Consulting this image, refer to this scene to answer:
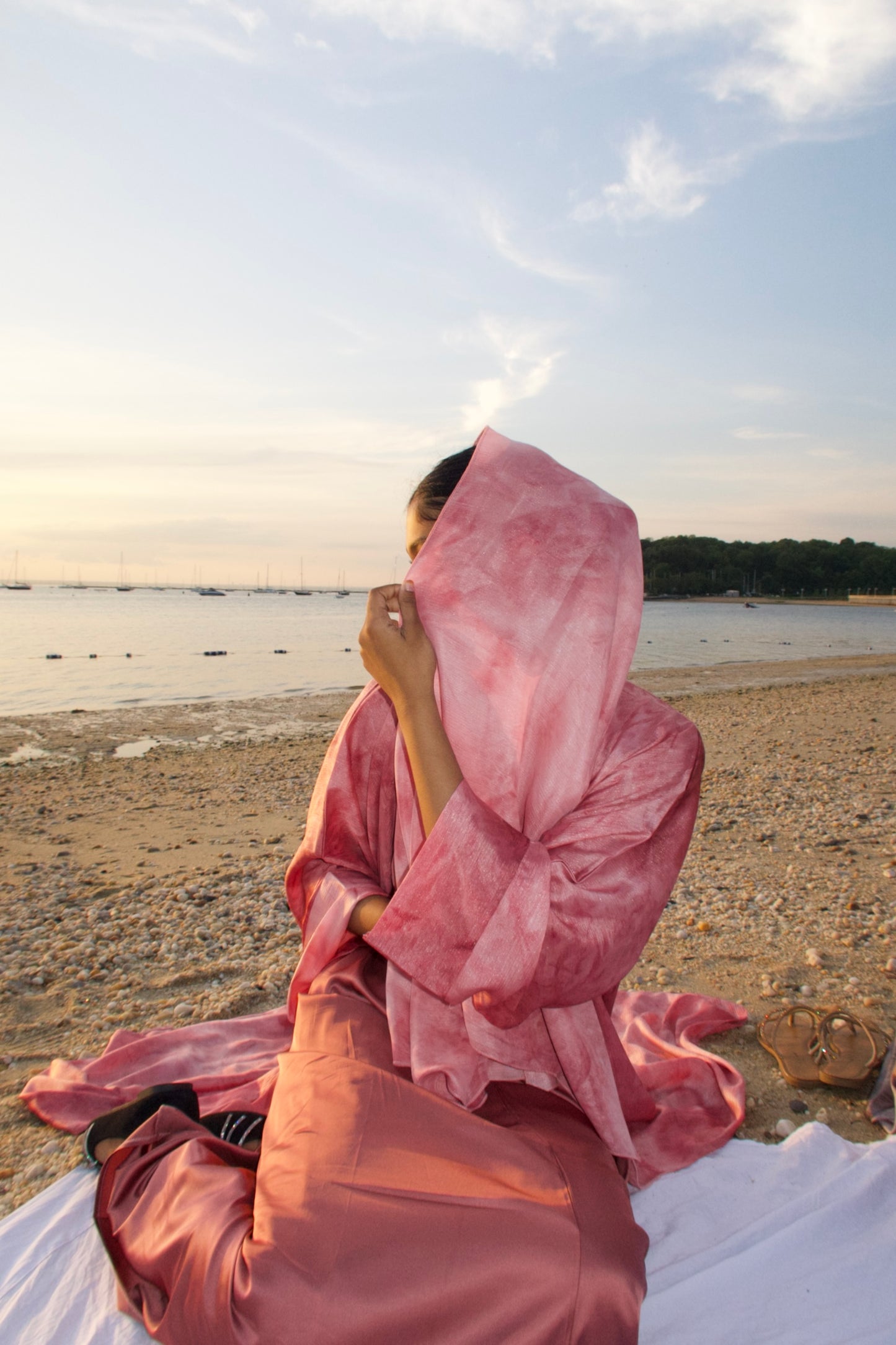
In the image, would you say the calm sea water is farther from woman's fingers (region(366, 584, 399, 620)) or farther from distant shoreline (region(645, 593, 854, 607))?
distant shoreline (region(645, 593, 854, 607))

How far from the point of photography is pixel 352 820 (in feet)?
7.77

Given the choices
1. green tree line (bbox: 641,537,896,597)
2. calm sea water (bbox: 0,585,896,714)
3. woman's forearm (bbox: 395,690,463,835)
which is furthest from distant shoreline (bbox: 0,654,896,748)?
green tree line (bbox: 641,537,896,597)

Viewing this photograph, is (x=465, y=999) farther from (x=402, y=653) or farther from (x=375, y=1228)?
(x=402, y=653)

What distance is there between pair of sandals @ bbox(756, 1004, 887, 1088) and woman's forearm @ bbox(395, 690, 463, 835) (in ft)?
6.41

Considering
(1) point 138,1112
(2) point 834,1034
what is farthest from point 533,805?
(2) point 834,1034

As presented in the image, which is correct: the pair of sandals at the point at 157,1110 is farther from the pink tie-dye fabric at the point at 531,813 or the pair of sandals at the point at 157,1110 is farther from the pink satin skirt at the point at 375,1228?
the pink tie-dye fabric at the point at 531,813

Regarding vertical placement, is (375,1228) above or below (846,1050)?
above

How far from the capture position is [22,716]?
14289 mm

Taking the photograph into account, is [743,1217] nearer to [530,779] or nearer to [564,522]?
[530,779]

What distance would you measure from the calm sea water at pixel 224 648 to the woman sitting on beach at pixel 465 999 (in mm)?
14640

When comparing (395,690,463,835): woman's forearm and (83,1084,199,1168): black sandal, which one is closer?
(395,690,463,835): woman's forearm

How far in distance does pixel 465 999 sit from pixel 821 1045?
6.18ft

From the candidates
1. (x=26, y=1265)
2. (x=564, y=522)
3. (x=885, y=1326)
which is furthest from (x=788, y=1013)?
(x=26, y=1265)

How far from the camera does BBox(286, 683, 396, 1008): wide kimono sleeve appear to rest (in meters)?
2.34
